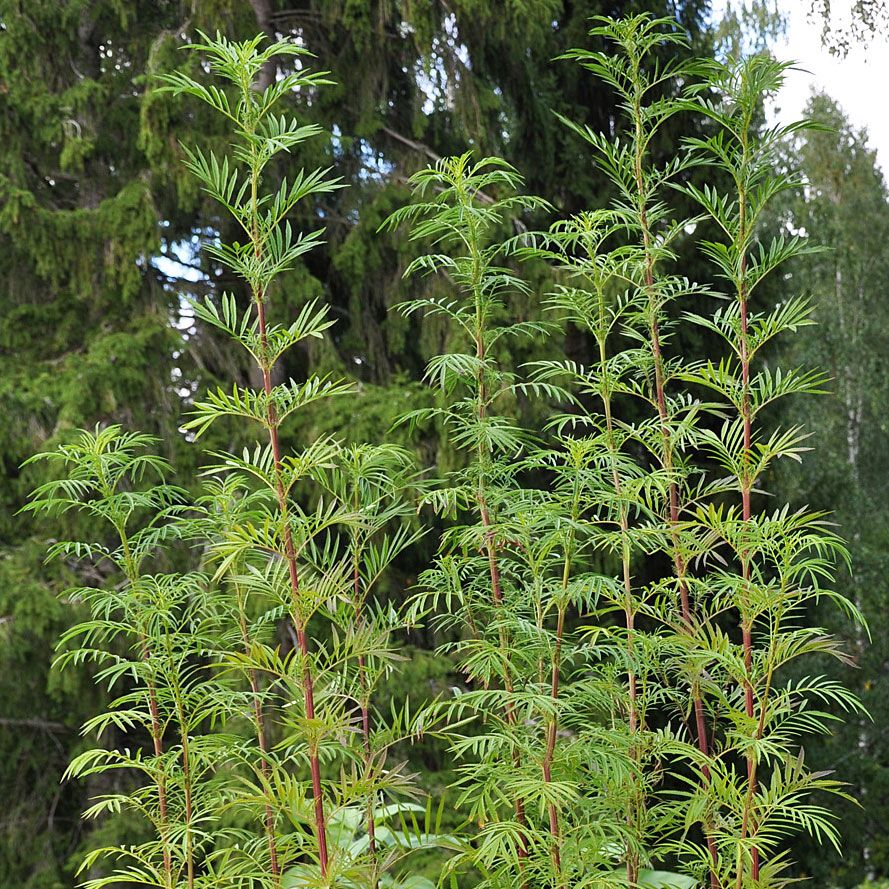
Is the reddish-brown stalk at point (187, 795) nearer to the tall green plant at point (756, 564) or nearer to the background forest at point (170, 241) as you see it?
the tall green plant at point (756, 564)

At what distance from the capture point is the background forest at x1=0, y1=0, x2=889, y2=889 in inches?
189

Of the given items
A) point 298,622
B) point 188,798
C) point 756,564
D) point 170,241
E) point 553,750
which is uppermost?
point 170,241

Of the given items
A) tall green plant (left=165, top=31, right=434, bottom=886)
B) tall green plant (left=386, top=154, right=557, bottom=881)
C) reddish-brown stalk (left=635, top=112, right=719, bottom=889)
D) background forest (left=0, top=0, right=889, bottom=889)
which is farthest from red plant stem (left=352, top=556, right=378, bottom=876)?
background forest (left=0, top=0, right=889, bottom=889)

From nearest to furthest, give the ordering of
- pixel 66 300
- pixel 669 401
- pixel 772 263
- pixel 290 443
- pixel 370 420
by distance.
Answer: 1. pixel 772 263
2. pixel 669 401
3. pixel 370 420
4. pixel 290 443
5. pixel 66 300

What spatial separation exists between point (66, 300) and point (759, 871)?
455 centimetres

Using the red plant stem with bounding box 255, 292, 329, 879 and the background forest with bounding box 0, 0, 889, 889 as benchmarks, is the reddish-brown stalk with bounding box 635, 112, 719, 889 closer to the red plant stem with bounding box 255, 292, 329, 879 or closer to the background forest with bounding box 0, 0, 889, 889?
the red plant stem with bounding box 255, 292, 329, 879

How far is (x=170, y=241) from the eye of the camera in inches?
220

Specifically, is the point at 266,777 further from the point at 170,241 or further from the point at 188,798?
the point at 170,241

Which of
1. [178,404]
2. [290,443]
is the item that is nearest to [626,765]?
[290,443]

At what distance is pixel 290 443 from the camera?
Result: 16.6ft

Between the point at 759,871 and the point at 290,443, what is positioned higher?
the point at 290,443

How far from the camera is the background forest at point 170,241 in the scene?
15.7 feet

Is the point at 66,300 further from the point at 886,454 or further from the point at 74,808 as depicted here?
the point at 886,454

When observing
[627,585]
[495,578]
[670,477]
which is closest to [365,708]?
[495,578]
